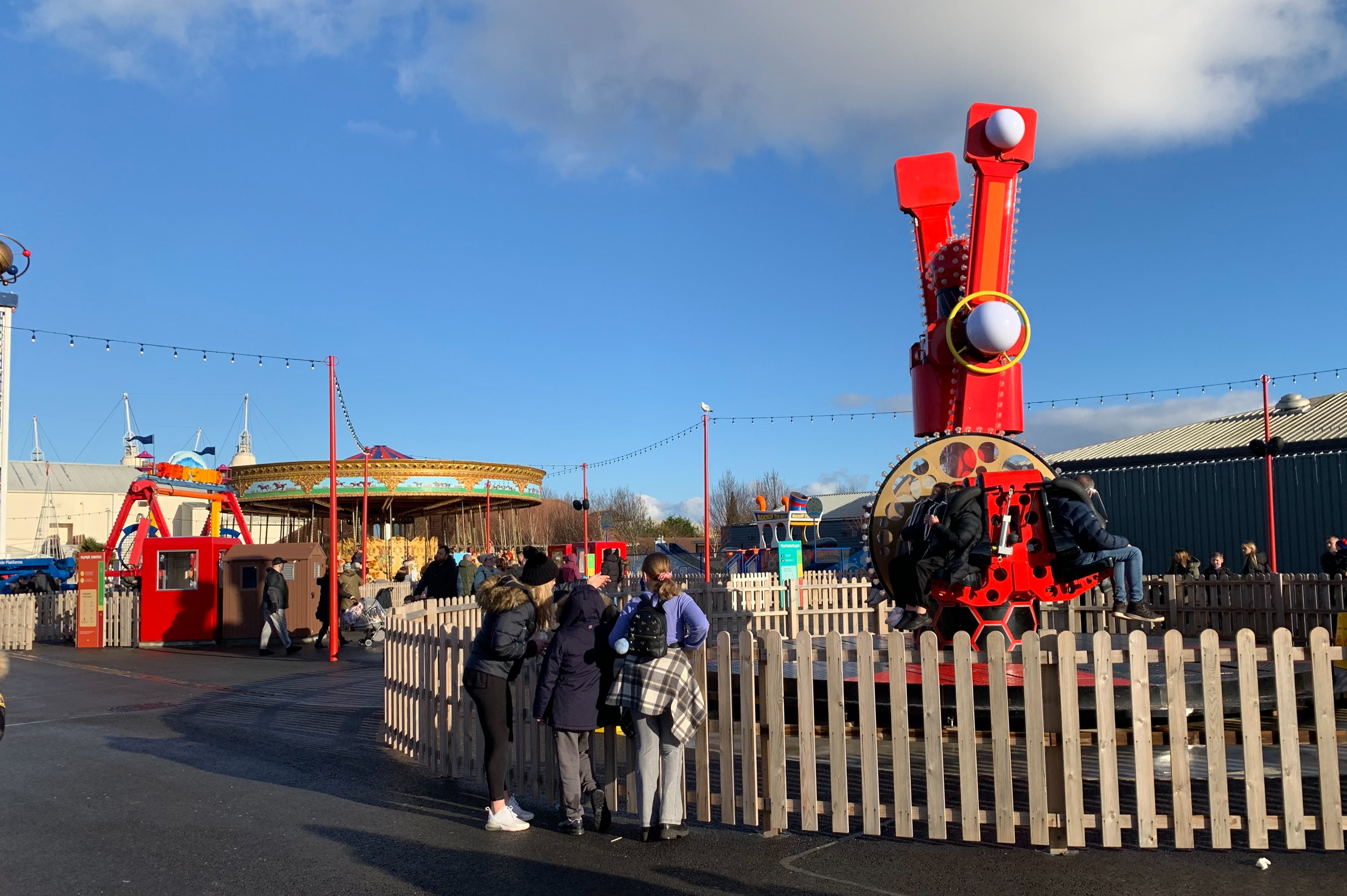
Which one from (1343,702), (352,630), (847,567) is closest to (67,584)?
(352,630)

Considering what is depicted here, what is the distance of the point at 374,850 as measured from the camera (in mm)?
6055

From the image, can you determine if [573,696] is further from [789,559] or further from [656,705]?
[789,559]

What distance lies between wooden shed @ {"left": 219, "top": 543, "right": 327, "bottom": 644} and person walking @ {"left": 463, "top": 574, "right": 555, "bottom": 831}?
48.0 feet

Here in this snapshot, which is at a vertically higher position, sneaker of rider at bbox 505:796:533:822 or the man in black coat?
the man in black coat

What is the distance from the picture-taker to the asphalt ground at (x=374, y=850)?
5223mm

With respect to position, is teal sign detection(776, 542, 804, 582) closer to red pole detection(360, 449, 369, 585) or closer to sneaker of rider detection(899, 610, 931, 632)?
sneaker of rider detection(899, 610, 931, 632)

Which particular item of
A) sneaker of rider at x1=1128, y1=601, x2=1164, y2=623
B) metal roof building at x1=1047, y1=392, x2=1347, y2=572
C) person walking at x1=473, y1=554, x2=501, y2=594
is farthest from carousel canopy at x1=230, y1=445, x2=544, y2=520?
sneaker of rider at x1=1128, y1=601, x2=1164, y2=623

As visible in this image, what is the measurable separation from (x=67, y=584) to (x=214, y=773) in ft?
114

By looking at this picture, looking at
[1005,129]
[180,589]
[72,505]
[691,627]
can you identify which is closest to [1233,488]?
[1005,129]

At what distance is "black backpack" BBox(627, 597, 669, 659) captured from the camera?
594 centimetres

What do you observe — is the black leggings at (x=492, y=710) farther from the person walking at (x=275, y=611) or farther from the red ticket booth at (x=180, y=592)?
the red ticket booth at (x=180, y=592)

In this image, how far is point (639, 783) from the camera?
604 cm

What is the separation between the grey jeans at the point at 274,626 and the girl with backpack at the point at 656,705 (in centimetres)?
1338

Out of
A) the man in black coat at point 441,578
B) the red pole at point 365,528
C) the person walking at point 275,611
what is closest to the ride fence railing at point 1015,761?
the man in black coat at point 441,578
